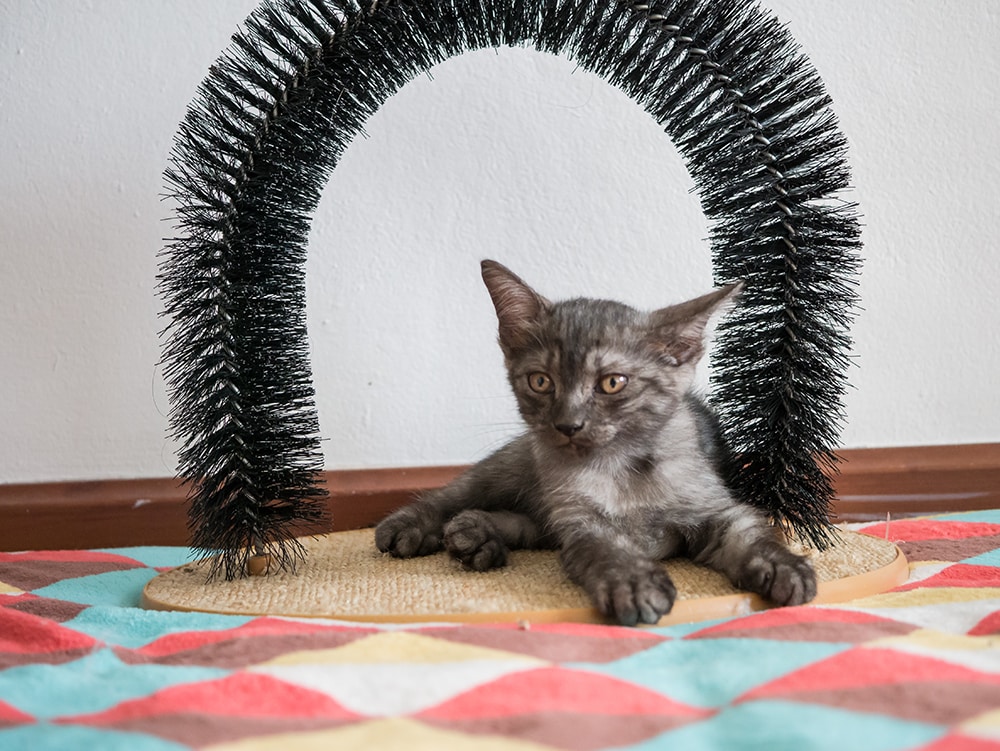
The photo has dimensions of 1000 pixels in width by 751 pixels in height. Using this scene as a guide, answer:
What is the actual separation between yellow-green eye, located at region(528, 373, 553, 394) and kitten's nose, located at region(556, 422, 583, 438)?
0.09 meters

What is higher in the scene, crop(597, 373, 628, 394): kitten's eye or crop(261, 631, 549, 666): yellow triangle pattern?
crop(597, 373, 628, 394): kitten's eye

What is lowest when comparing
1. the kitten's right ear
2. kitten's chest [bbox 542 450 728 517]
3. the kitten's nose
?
kitten's chest [bbox 542 450 728 517]

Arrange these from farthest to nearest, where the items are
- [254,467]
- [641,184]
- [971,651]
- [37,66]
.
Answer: [641,184] < [37,66] < [254,467] < [971,651]

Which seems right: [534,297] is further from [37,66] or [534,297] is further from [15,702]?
[37,66]

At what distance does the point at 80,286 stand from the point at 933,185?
1.69m

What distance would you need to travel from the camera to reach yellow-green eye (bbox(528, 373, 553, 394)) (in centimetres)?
121

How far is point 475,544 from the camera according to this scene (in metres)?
1.21

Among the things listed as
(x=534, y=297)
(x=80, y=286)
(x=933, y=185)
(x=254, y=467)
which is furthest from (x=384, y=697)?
(x=933, y=185)

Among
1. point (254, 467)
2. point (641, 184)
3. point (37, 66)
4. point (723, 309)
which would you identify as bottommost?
point (254, 467)

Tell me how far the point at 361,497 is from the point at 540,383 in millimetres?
602

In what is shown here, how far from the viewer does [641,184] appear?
1711mm

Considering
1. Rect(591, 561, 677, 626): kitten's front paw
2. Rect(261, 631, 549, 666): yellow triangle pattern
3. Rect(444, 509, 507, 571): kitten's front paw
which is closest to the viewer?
Rect(261, 631, 549, 666): yellow triangle pattern

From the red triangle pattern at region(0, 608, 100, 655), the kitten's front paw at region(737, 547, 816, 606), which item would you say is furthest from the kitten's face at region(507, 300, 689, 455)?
the red triangle pattern at region(0, 608, 100, 655)

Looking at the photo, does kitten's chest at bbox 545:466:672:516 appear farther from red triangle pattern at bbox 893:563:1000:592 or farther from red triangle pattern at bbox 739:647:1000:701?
red triangle pattern at bbox 739:647:1000:701
